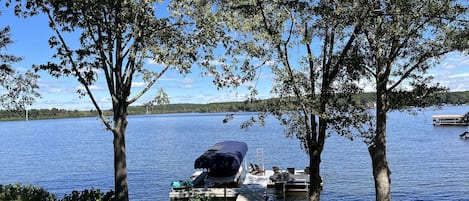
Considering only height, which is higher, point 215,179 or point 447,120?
point 447,120

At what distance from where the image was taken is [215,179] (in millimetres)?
27203

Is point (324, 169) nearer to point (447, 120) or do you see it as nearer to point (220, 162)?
point (220, 162)

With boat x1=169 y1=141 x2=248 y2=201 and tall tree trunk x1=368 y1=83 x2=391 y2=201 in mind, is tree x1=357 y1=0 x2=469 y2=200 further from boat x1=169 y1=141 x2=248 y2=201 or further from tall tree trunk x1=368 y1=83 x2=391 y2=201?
boat x1=169 y1=141 x2=248 y2=201

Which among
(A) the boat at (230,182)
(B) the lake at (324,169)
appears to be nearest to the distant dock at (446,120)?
(B) the lake at (324,169)

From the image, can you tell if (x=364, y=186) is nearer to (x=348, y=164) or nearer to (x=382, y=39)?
(x=348, y=164)

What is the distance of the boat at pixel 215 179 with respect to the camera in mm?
25016

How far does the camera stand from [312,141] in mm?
15234

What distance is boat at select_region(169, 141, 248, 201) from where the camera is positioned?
82.1ft

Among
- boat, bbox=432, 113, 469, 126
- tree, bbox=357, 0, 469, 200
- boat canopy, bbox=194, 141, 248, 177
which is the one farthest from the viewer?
boat, bbox=432, 113, 469, 126

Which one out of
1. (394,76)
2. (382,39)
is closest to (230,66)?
(382,39)

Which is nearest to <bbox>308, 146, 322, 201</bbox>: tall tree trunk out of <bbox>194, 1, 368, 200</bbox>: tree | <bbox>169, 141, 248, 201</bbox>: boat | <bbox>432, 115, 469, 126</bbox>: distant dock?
<bbox>194, 1, 368, 200</bbox>: tree

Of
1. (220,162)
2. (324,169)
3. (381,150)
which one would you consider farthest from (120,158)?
(324,169)

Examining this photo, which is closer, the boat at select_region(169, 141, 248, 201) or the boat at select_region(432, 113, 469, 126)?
the boat at select_region(169, 141, 248, 201)

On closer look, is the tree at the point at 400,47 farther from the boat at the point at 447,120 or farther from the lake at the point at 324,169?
the boat at the point at 447,120
